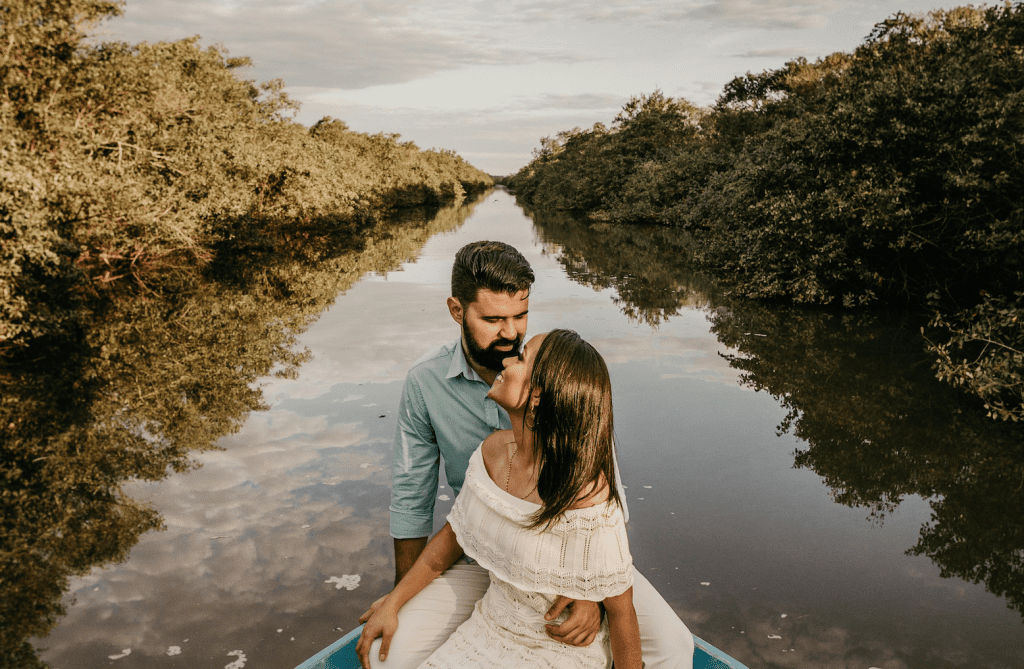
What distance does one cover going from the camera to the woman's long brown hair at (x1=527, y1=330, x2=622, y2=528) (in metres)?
1.99

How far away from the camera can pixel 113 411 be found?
24.0 feet

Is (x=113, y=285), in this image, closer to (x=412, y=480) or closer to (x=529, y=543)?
(x=412, y=480)

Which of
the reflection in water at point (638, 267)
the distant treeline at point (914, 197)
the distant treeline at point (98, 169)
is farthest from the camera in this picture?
the reflection in water at point (638, 267)

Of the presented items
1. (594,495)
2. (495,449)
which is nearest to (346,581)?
(495,449)

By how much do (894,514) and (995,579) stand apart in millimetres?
897

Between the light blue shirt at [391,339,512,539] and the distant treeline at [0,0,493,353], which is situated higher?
the distant treeline at [0,0,493,353]

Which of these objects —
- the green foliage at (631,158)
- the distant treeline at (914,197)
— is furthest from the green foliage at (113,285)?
the green foliage at (631,158)

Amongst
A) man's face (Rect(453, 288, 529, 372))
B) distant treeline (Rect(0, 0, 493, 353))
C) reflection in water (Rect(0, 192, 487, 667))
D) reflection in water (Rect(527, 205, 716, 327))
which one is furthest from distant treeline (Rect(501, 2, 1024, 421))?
distant treeline (Rect(0, 0, 493, 353))

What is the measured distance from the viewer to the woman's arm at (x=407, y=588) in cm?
243

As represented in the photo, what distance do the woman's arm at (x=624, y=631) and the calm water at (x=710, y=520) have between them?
1735 millimetres

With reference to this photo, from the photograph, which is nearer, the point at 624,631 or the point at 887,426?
the point at 624,631

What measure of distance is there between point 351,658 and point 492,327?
131 cm

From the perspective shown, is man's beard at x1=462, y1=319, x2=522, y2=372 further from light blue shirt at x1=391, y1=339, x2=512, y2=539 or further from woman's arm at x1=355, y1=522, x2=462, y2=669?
woman's arm at x1=355, y1=522, x2=462, y2=669

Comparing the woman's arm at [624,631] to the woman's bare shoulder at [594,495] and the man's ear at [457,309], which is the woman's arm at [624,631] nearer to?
the woman's bare shoulder at [594,495]
